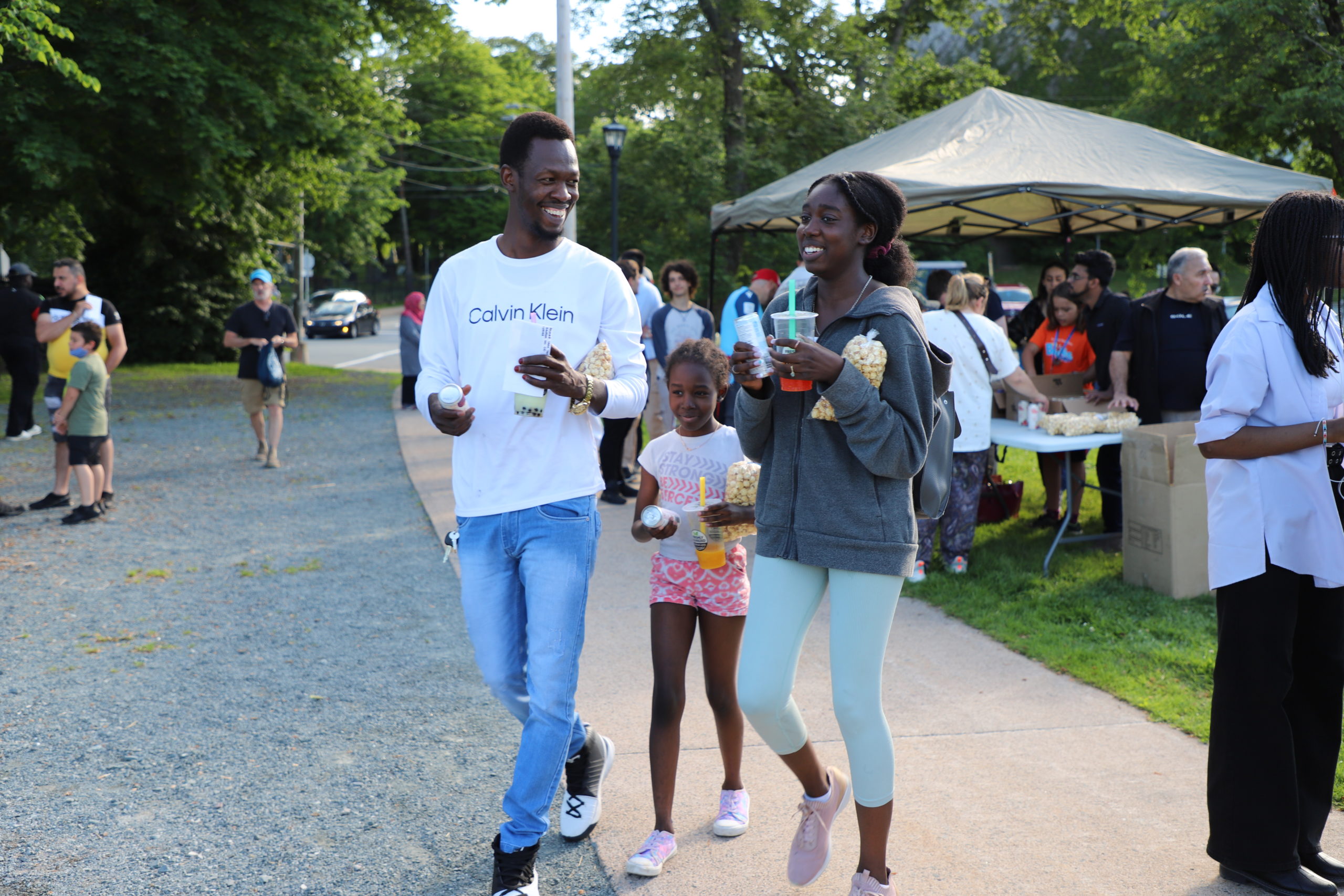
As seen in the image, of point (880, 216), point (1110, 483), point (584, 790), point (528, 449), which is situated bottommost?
point (584, 790)

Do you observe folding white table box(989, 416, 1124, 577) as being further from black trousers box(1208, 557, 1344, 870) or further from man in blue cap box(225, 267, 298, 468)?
man in blue cap box(225, 267, 298, 468)

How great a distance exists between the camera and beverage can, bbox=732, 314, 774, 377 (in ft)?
8.82

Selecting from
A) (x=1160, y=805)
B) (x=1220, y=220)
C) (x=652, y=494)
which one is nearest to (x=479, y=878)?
(x=652, y=494)

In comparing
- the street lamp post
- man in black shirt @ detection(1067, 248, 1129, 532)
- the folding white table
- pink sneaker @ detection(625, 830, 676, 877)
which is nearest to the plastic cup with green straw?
pink sneaker @ detection(625, 830, 676, 877)

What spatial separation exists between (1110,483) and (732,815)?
5.87 meters

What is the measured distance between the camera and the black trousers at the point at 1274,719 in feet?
10.2

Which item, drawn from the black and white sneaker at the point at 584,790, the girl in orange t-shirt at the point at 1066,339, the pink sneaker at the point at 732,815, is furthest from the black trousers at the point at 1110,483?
the black and white sneaker at the point at 584,790

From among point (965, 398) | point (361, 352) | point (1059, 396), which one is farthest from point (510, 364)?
point (361, 352)

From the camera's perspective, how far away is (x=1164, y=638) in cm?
561

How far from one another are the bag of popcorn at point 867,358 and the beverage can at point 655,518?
74cm

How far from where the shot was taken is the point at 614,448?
370 inches

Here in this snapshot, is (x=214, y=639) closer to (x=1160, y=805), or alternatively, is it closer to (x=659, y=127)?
(x=1160, y=805)

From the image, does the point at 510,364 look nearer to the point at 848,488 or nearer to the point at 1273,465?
the point at 848,488

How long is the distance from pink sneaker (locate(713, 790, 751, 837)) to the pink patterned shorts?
0.64 meters
